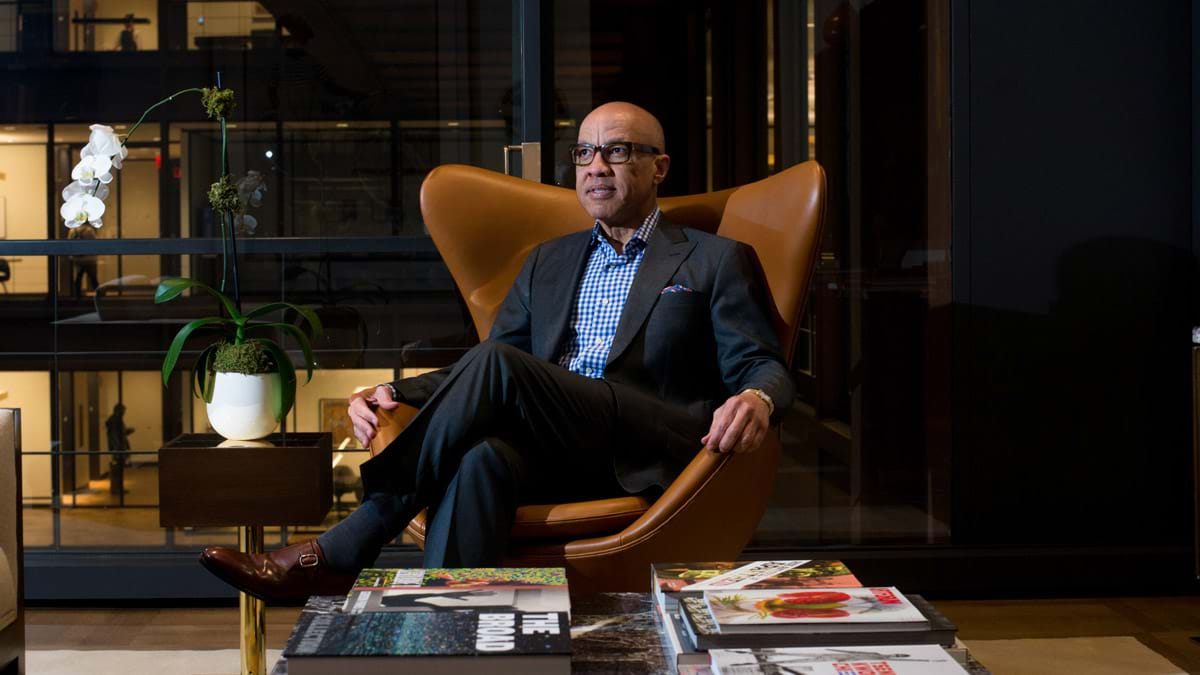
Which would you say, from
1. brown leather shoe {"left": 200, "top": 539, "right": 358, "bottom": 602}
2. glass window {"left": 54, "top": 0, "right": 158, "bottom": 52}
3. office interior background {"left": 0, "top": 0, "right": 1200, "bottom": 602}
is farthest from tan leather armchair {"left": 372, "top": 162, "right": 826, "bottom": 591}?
glass window {"left": 54, "top": 0, "right": 158, "bottom": 52}

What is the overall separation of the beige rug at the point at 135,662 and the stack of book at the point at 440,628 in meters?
1.33

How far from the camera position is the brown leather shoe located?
2.00m

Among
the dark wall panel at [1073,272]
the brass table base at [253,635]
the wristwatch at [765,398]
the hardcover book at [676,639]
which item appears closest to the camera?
the hardcover book at [676,639]

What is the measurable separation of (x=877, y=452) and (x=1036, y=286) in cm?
63

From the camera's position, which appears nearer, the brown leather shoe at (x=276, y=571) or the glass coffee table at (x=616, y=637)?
the glass coffee table at (x=616, y=637)

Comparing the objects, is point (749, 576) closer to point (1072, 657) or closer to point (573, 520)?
point (573, 520)

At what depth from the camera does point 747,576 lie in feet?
4.88

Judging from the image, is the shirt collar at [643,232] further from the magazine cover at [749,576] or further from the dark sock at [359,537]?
the magazine cover at [749,576]

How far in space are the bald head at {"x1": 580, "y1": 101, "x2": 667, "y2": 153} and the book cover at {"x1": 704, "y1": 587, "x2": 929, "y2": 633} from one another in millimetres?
1460

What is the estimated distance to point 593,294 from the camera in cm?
264

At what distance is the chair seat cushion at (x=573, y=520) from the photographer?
2.09m

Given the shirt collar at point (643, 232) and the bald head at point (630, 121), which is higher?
the bald head at point (630, 121)

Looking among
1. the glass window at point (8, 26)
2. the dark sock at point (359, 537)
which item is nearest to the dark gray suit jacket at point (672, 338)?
the dark sock at point (359, 537)

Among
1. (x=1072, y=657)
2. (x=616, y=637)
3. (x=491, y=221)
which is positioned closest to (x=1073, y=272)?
(x=1072, y=657)
